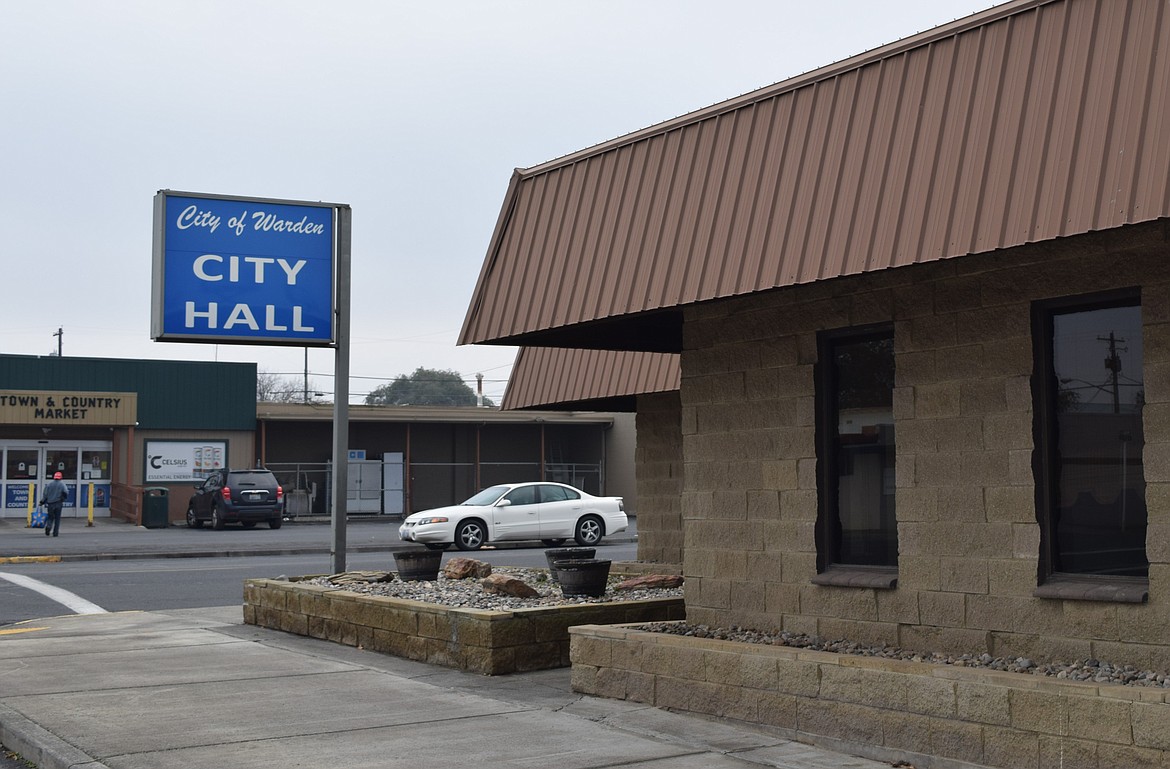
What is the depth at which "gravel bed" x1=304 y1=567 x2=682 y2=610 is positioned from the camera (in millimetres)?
11625

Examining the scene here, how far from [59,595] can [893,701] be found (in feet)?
47.7

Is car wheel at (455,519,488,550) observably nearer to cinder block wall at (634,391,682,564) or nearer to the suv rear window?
cinder block wall at (634,391,682,564)

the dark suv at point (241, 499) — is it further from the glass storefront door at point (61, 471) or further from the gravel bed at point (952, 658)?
the gravel bed at point (952, 658)

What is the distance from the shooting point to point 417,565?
13.9 m

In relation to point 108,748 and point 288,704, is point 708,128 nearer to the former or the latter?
point 288,704

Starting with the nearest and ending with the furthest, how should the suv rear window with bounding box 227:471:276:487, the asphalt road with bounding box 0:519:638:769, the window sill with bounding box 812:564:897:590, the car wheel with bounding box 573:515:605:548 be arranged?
the window sill with bounding box 812:564:897:590 → the asphalt road with bounding box 0:519:638:769 → the car wheel with bounding box 573:515:605:548 → the suv rear window with bounding box 227:471:276:487

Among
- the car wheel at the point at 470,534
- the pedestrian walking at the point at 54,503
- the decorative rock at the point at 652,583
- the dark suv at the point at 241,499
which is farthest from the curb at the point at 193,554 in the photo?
the decorative rock at the point at 652,583

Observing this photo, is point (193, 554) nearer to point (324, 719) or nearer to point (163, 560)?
point (163, 560)

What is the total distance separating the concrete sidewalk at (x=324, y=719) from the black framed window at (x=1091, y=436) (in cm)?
176

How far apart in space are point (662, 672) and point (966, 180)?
387 cm

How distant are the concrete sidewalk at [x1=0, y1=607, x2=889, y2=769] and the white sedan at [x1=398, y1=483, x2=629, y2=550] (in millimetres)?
14961

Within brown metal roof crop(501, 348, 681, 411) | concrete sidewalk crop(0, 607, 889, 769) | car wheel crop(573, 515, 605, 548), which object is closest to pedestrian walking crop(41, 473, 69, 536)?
car wheel crop(573, 515, 605, 548)

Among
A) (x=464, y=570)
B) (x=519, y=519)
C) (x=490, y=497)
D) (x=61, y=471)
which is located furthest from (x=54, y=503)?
(x=464, y=570)

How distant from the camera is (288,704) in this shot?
8883 mm
